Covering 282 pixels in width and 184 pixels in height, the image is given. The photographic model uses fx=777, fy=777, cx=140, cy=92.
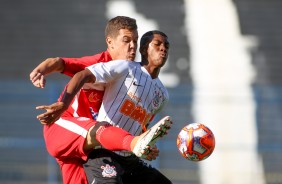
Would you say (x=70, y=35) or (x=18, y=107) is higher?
(x=70, y=35)

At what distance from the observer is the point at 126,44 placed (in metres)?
6.13

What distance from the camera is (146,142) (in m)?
5.31

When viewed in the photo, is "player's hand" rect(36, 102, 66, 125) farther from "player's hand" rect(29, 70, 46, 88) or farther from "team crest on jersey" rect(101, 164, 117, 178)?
"team crest on jersey" rect(101, 164, 117, 178)

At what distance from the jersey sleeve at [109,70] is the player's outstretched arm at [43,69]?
0.32 metres

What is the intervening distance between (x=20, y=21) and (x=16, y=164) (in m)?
3.39

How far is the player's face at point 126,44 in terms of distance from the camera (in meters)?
6.12

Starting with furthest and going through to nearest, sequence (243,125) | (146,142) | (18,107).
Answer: (18,107), (243,125), (146,142)

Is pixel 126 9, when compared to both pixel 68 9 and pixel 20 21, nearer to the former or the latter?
pixel 68 9

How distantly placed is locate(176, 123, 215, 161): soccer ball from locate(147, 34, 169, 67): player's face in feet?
2.23

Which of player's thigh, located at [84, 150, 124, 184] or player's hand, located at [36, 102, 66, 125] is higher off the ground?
player's hand, located at [36, 102, 66, 125]

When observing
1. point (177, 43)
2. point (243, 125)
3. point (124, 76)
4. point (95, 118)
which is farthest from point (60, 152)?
point (177, 43)

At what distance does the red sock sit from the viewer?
216 inches

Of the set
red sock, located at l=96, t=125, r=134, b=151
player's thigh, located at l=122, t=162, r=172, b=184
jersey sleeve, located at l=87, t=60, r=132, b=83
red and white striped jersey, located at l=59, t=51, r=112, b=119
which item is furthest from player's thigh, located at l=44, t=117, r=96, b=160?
player's thigh, located at l=122, t=162, r=172, b=184

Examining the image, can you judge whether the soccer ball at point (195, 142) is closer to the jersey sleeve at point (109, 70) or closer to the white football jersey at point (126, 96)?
the white football jersey at point (126, 96)
